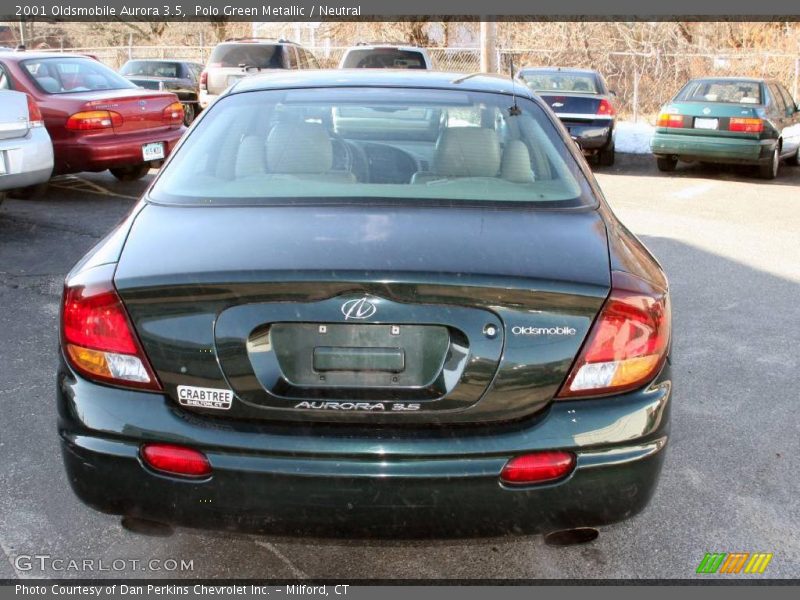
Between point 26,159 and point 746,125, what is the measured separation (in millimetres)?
→ 9618

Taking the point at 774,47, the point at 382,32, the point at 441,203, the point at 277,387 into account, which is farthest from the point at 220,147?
the point at 382,32

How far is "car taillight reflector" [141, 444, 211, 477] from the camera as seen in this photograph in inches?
97.6

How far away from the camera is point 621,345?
2.55 m

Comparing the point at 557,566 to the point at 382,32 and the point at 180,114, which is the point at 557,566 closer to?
the point at 180,114

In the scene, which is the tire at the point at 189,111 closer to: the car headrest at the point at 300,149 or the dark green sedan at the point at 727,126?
the dark green sedan at the point at 727,126

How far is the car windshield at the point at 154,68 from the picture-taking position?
21719mm

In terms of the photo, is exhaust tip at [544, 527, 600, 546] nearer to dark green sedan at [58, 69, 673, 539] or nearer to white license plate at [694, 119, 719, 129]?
dark green sedan at [58, 69, 673, 539]

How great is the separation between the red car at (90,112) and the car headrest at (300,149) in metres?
7.02

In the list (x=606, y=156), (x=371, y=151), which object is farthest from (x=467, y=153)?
(x=606, y=156)

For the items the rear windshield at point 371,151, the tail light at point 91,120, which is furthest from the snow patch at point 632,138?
the rear windshield at point 371,151

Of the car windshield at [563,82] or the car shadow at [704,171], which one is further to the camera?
the car windshield at [563,82]

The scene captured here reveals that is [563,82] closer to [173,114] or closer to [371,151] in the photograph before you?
[173,114]

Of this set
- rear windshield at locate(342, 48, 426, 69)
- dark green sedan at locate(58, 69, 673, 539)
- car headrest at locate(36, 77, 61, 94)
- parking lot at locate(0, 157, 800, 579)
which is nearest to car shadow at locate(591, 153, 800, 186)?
rear windshield at locate(342, 48, 426, 69)

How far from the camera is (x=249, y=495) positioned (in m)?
2.46
